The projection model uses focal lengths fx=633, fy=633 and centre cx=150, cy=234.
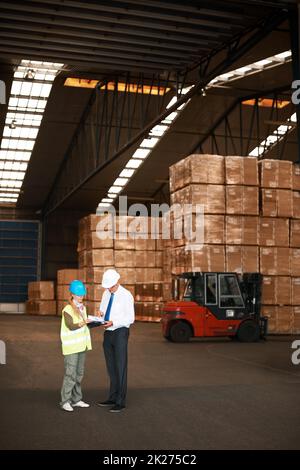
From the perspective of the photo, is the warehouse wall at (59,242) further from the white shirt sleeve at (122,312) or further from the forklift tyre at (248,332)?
the white shirt sleeve at (122,312)

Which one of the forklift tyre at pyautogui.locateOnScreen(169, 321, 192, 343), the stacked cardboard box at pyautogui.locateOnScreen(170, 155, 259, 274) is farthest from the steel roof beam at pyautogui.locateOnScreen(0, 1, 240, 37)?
the forklift tyre at pyautogui.locateOnScreen(169, 321, 192, 343)

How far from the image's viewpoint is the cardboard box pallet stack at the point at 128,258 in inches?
891

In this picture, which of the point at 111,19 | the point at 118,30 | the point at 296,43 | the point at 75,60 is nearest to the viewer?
the point at 296,43

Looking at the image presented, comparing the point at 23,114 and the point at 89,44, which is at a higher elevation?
the point at 23,114

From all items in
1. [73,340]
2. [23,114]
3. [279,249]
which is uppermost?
[23,114]

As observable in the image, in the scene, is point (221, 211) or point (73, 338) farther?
point (221, 211)

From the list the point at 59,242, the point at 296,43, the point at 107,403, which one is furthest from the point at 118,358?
the point at 59,242

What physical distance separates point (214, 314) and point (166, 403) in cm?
749

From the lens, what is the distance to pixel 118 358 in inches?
238

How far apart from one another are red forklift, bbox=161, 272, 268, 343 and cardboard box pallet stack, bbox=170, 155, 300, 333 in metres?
0.68

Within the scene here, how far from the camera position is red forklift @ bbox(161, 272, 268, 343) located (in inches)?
552

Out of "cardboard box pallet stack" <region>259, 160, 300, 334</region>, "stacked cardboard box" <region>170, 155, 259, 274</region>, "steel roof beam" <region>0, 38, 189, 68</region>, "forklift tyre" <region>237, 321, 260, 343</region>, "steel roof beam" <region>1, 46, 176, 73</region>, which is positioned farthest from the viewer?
"cardboard box pallet stack" <region>259, 160, 300, 334</region>

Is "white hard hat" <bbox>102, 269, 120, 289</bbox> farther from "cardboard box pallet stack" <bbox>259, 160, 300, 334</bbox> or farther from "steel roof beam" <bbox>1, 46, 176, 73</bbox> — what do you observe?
"cardboard box pallet stack" <bbox>259, 160, 300, 334</bbox>

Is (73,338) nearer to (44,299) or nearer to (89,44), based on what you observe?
(89,44)
